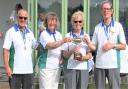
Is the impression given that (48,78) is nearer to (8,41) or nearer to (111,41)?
(8,41)

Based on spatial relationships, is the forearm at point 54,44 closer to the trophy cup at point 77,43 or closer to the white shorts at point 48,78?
the trophy cup at point 77,43

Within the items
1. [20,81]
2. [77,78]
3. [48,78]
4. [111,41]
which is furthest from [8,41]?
[111,41]

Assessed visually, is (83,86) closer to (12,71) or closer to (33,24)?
(12,71)

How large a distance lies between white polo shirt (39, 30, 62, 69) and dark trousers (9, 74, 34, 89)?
12.2 inches

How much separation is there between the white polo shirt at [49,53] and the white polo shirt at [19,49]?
238 millimetres

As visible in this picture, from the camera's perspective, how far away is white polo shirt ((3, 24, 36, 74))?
666 cm

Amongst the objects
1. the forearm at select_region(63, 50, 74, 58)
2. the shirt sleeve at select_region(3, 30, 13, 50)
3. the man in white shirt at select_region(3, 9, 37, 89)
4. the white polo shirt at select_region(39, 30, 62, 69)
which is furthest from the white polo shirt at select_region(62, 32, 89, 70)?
the shirt sleeve at select_region(3, 30, 13, 50)

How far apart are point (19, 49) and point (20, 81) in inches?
21.0

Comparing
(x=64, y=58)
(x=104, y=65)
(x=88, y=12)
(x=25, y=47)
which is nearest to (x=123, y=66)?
(x=104, y=65)

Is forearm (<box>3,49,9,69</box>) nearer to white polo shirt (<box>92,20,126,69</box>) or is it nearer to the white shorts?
the white shorts

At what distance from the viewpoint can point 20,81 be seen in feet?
22.2

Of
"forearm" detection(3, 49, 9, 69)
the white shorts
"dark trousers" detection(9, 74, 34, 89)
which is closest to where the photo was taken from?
"forearm" detection(3, 49, 9, 69)

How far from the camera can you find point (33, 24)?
1164 cm

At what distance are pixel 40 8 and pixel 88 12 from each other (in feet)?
4.52
